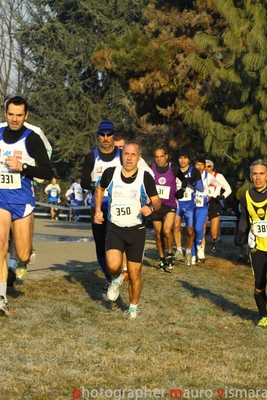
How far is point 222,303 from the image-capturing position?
Result: 10.8 m

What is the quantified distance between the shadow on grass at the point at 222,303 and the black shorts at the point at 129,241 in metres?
1.75

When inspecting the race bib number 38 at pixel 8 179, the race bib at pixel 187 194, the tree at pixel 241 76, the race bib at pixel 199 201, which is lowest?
the race bib at pixel 199 201

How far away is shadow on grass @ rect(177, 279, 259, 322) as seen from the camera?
32.9 ft

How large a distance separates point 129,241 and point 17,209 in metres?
1.25

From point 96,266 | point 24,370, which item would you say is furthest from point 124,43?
point 24,370

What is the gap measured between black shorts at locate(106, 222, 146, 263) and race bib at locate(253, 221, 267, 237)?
1.27m

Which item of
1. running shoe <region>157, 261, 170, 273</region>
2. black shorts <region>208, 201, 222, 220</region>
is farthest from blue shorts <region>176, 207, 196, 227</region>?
black shorts <region>208, 201, 222, 220</region>

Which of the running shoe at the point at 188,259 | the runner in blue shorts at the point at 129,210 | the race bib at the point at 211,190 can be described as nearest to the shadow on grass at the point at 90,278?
the runner in blue shorts at the point at 129,210

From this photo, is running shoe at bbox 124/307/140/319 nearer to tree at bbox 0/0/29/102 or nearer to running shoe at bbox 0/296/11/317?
running shoe at bbox 0/296/11/317

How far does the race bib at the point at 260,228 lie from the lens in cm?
900

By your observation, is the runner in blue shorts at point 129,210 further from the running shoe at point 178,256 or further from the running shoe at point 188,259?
the running shoe at point 178,256

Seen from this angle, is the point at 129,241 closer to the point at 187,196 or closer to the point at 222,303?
the point at 222,303

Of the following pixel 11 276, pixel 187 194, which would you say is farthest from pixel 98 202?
pixel 187 194

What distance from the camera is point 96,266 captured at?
43.0ft
